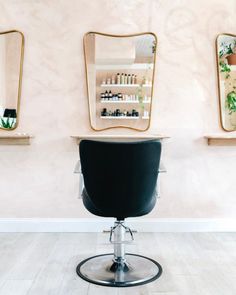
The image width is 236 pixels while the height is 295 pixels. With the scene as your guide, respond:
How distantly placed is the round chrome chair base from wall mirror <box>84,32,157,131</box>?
113 cm

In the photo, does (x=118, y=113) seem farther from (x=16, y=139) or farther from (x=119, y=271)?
(x=119, y=271)

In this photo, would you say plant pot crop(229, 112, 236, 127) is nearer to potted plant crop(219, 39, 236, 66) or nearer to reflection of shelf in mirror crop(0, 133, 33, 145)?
potted plant crop(219, 39, 236, 66)

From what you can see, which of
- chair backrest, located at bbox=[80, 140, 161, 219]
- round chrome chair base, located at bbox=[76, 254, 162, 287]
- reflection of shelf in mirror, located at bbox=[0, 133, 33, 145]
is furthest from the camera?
reflection of shelf in mirror, located at bbox=[0, 133, 33, 145]

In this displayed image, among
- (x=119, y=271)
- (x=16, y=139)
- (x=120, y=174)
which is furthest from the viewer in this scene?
(x=16, y=139)

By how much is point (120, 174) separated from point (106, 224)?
1279 mm

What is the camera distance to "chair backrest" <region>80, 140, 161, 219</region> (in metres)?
1.88

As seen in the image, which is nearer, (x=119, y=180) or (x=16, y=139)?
(x=119, y=180)

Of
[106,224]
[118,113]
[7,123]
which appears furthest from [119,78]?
[106,224]

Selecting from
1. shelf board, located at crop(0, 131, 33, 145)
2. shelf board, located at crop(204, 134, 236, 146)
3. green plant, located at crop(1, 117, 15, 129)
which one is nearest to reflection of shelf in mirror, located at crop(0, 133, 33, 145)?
shelf board, located at crop(0, 131, 33, 145)

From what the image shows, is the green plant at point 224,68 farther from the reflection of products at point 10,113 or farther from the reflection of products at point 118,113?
the reflection of products at point 10,113

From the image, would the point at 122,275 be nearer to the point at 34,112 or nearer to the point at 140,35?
the point at 34,112

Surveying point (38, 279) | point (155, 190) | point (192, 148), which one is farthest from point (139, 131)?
point (38, 279)

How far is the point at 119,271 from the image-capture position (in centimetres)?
218

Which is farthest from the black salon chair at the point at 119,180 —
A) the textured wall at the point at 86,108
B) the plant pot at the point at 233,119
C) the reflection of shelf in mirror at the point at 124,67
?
the plant pot at the point at 233,119
